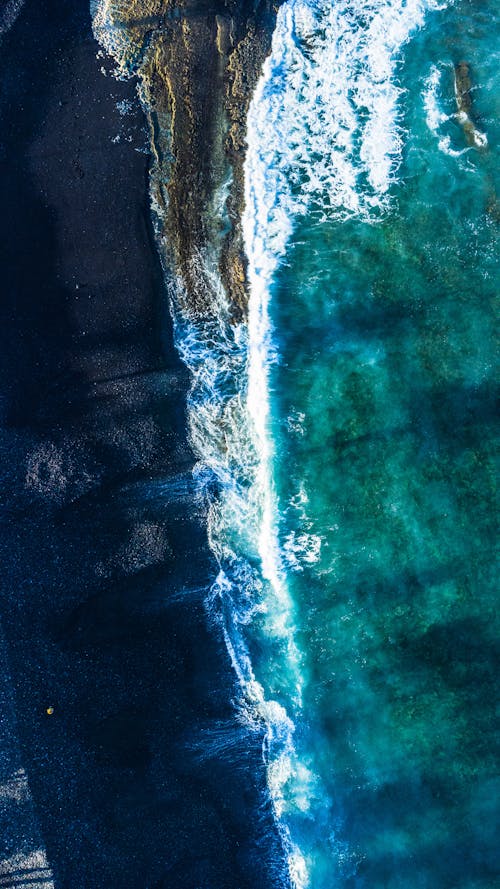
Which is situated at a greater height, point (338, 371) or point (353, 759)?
point (338, 371)

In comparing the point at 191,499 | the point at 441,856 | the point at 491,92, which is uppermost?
the point at 491,92

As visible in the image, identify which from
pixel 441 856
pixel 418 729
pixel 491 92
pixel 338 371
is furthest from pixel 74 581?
pixel 491 92

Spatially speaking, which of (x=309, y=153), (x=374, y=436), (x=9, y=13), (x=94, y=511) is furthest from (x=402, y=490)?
(x=9, y=13)

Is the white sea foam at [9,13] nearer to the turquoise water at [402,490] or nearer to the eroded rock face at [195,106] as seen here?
the eroded rock face at [195,106]

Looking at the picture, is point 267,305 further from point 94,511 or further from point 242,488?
point 94,511

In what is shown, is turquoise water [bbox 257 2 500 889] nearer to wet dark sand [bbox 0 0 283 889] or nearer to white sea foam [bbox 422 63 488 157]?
white sea foam [bbox 422 63 488 157]

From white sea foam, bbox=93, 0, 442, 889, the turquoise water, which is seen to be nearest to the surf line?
white sea foam, bbox=93, 0, 442, 889

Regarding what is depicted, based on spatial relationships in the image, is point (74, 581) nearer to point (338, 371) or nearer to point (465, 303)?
point (338, 371)
